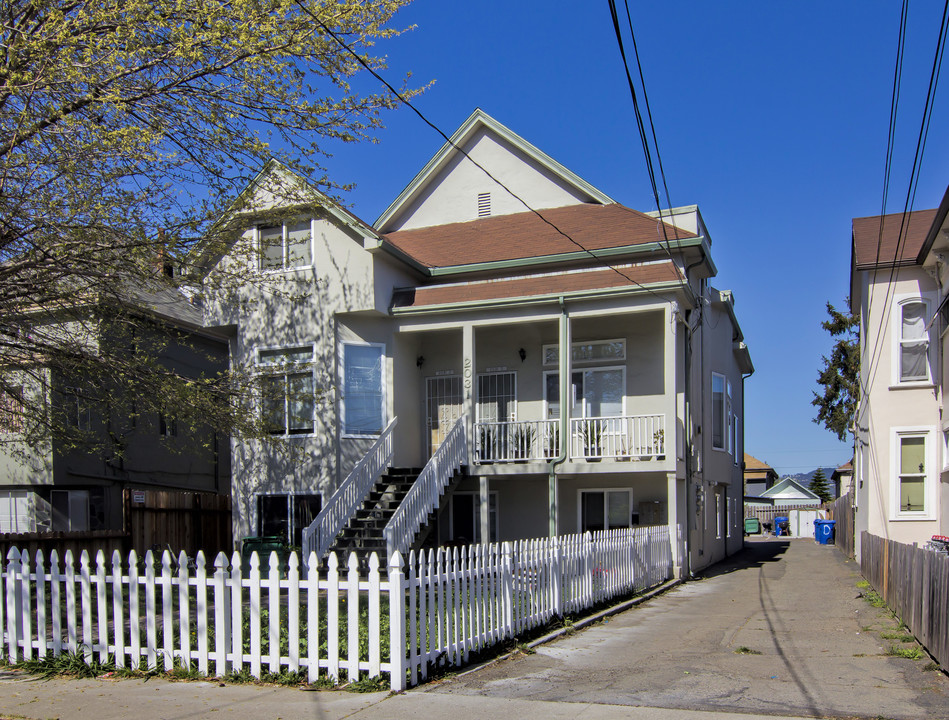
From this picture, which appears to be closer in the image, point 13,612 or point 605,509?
point 13,612

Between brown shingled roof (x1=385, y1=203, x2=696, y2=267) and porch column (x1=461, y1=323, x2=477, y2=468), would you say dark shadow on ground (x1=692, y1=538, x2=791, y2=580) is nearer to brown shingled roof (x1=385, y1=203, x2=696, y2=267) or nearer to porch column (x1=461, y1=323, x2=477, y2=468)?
porch column (x1=461, y1=323, x2=477, y2=468)

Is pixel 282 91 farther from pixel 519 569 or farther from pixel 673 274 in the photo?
pixel 673 274

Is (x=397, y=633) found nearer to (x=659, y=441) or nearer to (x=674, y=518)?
(x=659, y=441)

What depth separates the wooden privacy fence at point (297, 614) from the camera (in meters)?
7.35

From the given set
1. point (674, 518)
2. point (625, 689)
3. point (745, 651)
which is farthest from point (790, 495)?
point (625, 689)

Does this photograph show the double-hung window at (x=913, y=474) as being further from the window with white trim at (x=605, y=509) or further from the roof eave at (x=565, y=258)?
the roof eave at (x=565, y=258)

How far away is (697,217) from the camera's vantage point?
18969 millimetres

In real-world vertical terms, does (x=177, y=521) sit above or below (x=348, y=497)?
below

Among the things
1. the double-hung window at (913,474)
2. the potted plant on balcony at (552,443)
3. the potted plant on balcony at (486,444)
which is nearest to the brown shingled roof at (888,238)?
the double-hung window at (913,474)

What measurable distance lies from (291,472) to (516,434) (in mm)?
4930

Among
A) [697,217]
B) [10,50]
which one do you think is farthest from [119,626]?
[697,217]

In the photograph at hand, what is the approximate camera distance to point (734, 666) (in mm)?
8414

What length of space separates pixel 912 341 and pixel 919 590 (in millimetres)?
9668

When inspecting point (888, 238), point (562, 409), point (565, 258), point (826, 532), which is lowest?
point (826, 532)
